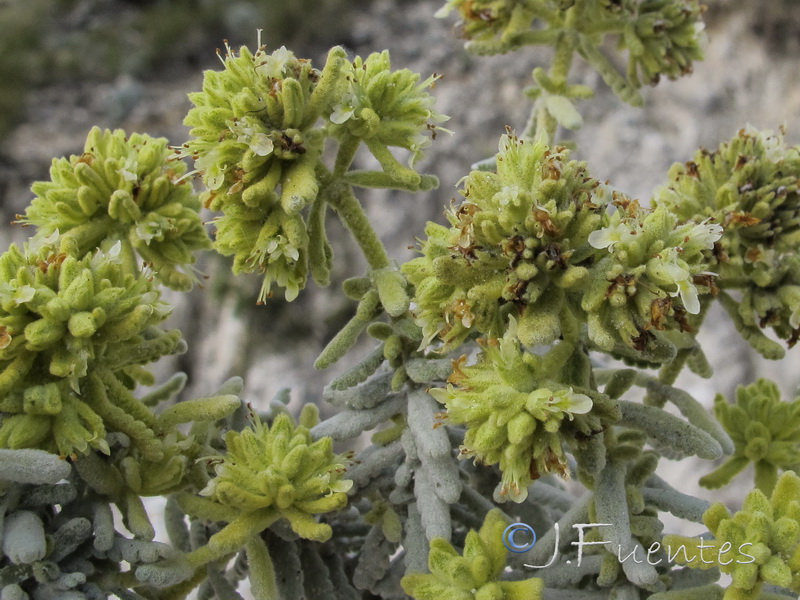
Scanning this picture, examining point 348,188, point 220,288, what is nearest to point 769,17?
point 220,288

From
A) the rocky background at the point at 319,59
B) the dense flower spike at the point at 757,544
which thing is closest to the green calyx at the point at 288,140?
the dense flower spike at the point at 757,544

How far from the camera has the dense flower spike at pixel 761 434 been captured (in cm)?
103

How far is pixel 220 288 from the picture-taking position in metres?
4.46

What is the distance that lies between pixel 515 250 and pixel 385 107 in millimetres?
267

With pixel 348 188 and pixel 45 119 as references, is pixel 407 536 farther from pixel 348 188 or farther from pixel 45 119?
pixel 45 119

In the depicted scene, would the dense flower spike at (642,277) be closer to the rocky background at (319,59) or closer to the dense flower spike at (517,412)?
the dense flower spike at (517,412)

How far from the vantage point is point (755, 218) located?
3.16ft

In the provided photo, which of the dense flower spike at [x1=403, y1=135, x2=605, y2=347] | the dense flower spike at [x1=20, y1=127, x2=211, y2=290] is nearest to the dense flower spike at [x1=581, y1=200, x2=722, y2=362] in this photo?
the dense flower spike at [x1=403, y1=135, x2=605, y2=347]

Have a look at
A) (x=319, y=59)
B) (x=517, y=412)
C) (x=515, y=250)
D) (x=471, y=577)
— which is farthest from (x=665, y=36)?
(x=319, y=59)

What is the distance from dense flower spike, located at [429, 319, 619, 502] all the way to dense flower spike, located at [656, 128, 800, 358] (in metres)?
0.32

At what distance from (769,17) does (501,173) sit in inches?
156

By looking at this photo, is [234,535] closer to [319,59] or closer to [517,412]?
[517,412]

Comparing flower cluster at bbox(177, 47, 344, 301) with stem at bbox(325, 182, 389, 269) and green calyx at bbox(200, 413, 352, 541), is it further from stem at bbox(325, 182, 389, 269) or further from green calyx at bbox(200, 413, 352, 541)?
green calyx at bbox(200, 413, 352, 541)

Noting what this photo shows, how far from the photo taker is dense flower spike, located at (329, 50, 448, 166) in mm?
892
